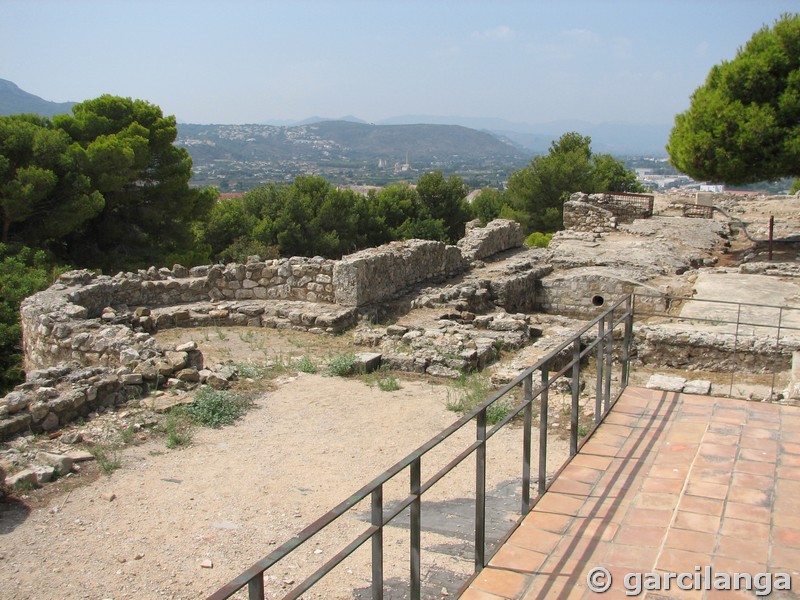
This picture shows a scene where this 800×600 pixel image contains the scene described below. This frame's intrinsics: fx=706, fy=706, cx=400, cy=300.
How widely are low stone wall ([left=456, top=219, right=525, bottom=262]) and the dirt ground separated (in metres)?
10.2

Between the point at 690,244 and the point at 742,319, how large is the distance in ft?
34.3

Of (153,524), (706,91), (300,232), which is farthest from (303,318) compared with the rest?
(300,232)

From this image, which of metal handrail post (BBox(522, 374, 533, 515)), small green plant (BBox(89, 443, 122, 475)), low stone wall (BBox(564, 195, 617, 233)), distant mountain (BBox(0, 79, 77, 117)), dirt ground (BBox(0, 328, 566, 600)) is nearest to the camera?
metal handrail post (BBox(522, 374, 533, 515))

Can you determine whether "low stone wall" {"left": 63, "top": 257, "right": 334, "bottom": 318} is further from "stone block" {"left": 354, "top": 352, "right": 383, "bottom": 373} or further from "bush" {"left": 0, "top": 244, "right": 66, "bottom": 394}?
"stone block" {"left": 354, "top": 352, "right": 383, "bottom": 373}

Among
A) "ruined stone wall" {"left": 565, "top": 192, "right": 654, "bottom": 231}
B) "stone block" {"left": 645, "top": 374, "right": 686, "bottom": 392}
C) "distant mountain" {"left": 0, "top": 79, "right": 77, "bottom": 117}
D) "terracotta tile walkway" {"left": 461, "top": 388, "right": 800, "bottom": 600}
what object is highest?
"distant mountain" {"left": 0, "top": 79, "right": 77, "bottom": 117}

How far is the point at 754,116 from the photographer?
1920 cm

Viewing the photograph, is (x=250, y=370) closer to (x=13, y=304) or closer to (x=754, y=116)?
(x=13, y=304)

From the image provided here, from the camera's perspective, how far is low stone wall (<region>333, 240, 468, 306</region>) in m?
13.3

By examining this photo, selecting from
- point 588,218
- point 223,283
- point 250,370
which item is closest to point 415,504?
point 250,370

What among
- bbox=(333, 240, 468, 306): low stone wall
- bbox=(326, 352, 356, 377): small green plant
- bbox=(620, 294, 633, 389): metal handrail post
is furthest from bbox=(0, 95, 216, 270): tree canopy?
bbox=(620, 294, 633, 389): metal handrail post

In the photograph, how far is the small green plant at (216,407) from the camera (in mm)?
8031

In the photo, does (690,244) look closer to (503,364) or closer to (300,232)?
(503,364)

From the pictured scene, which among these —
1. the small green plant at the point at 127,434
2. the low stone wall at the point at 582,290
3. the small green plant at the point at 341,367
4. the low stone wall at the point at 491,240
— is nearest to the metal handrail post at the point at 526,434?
the small green plant at the point at 127,434

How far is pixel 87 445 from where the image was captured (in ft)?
23.7
